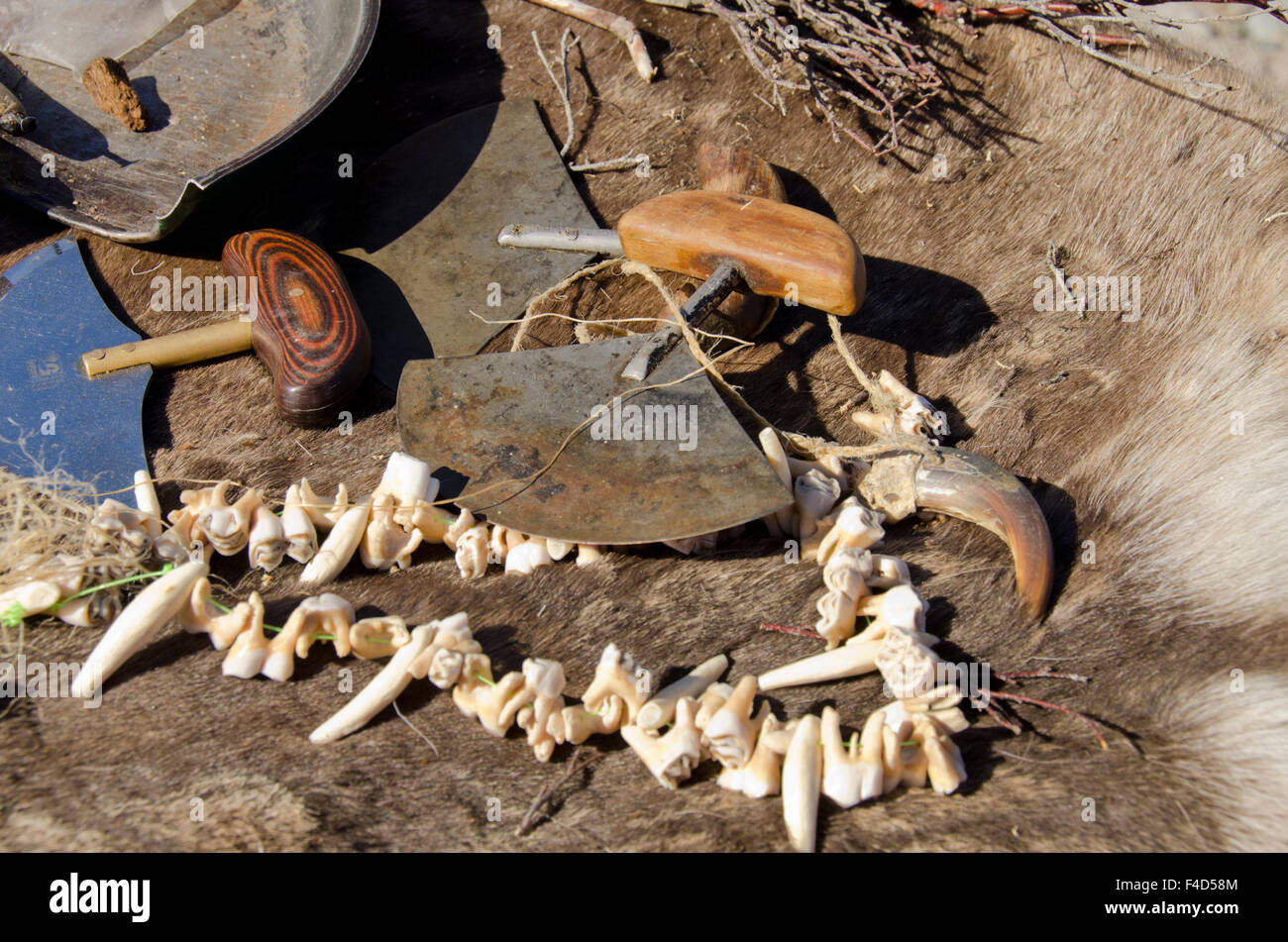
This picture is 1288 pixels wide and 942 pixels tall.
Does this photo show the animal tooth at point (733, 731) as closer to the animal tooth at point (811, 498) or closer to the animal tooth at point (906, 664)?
the animal tooth at point (906, 664)

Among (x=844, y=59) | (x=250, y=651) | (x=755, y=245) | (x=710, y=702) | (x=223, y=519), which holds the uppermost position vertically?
(x=844, y=59)

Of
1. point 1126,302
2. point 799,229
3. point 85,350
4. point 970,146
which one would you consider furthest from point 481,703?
point 970,146

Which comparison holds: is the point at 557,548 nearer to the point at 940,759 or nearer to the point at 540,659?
A: the point at 540,659

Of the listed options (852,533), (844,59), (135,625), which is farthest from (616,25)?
(135,625)

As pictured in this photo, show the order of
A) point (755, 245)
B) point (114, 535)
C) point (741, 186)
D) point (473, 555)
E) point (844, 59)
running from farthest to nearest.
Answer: point (844, 59)
point (741, 186)
point (755, 245)
point (473, 555)
point (114, 535)

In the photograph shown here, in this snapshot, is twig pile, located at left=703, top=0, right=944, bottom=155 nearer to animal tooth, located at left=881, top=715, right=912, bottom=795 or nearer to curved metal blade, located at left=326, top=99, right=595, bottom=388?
curved metal blade, located at left=326, top=99, right=595, bottom=388

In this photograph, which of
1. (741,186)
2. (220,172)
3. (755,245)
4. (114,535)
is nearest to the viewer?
(114,535)

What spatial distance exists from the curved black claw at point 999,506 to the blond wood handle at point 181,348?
4.37ft

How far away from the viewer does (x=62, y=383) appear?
1864 mm

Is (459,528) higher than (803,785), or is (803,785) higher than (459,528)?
(459,528)

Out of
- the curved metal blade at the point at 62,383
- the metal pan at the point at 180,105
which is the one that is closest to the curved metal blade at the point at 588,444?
the curved metal blade at the point at 62,383

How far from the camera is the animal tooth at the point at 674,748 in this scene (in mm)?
1331

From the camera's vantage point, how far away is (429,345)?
206cm

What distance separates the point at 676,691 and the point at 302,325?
40.2 inches
